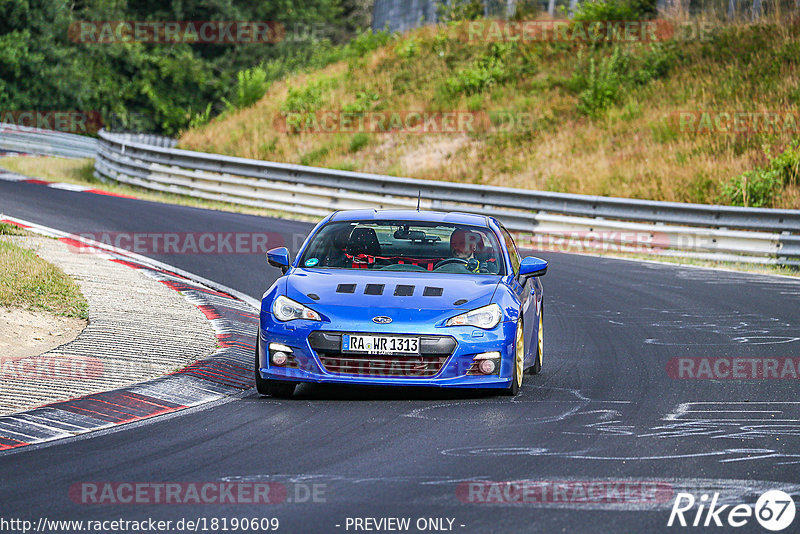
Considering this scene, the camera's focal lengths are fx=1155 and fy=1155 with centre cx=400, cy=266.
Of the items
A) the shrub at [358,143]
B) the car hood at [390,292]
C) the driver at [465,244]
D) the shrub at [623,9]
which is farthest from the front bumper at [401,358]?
the shrub at [623,9]

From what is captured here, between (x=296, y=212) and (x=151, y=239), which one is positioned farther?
(x=296, y=212)

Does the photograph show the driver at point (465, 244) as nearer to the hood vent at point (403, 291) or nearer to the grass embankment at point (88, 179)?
the hood vent at point (403, 291)

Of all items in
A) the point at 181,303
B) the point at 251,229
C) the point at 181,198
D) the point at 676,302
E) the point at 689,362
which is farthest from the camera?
the point at 181,198

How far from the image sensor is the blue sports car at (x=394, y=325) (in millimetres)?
A: 8195

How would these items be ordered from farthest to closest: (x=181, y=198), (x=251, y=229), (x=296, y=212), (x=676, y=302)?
(x=181, y=198) < (x=296, y=212) < (x=251, y=229) < (x=676, y=302)

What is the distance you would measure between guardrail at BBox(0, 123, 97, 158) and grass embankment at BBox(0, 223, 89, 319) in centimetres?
2992

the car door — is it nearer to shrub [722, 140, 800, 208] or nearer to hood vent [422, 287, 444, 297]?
hood vent [422, 287, 444, 297]

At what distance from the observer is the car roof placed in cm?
988

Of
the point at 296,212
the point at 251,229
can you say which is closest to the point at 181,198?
the point at 296,212

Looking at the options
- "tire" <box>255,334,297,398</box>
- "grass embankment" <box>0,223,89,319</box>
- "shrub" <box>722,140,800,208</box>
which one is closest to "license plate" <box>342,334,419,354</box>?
"tire" <box>255,334,297,398</box>

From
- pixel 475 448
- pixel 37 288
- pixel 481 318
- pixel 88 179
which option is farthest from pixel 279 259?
pixel 88 179

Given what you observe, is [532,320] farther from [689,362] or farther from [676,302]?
[676,302]

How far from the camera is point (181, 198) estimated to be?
90.2ft

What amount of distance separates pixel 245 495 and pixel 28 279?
273 inches
